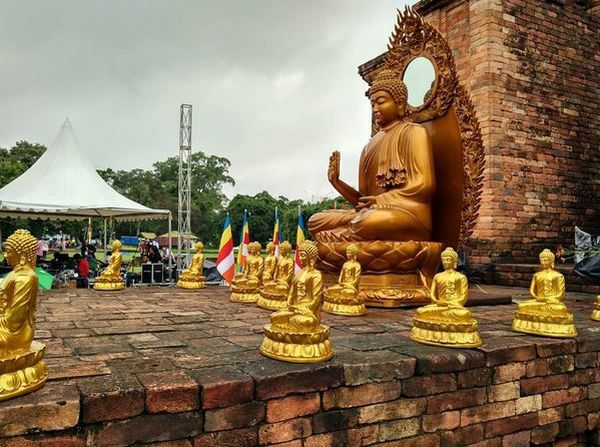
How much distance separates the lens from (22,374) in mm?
2047

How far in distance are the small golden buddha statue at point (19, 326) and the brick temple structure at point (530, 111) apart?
834 centimetres

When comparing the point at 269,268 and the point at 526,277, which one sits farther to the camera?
the point at 526,277

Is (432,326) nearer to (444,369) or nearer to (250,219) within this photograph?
(444,369)

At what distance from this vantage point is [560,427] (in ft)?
11.0

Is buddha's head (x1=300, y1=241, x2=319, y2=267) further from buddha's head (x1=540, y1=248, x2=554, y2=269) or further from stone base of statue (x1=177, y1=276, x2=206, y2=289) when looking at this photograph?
stone base of statue (x1=177, y1=276, x2=206, y2=289)

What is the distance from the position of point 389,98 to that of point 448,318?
345 centimetres

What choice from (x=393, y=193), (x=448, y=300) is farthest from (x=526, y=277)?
(x=448, y=300)

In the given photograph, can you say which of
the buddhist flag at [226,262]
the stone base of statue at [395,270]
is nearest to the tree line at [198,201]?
the buddhist flag at [226,262]

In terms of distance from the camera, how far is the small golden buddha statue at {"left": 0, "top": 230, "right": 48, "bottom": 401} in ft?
6.61

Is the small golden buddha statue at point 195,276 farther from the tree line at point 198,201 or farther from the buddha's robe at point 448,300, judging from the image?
the tree line at point 198,201

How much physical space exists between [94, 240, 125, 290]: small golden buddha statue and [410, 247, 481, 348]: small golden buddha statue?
15.0 feet

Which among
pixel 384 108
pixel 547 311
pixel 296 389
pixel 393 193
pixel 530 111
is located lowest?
pixel 296 389

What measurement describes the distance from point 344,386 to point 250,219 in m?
33.1

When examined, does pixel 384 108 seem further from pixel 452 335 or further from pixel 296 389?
pixel 296 389
